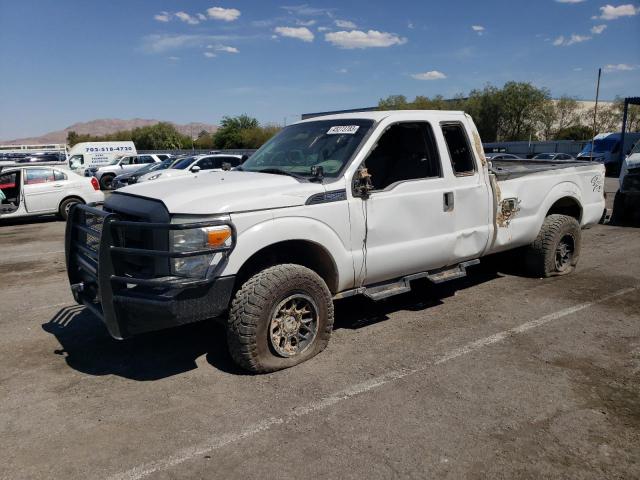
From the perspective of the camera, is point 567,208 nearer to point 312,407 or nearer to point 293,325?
point 293,325

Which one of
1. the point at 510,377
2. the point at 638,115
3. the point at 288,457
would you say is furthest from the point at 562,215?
the point at 638,115

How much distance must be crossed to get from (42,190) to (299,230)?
1191 centimetres

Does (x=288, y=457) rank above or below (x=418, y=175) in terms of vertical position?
below

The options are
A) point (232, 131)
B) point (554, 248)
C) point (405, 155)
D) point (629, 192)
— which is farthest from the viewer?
point (232, 131)

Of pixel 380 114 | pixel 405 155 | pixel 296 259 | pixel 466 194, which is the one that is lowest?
pixel 296 259

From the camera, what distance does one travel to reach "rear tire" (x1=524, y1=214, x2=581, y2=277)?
21.1 ft

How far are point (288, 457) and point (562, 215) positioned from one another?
522 centimetres

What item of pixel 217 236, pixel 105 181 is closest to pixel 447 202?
pixel 217 236

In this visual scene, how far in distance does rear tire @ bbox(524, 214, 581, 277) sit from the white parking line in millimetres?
1367

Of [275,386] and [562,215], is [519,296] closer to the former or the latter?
[562,215]

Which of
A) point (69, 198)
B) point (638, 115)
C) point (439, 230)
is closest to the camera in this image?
point (439, 230)

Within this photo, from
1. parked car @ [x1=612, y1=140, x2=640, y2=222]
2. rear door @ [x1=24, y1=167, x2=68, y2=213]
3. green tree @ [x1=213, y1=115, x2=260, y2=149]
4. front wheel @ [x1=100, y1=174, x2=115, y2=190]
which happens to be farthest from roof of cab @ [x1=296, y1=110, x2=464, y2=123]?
green tree @ [x1=213, y1=115, x2=260, y2=149]

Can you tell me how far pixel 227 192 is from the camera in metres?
3.94

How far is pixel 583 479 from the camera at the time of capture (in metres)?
2.77
